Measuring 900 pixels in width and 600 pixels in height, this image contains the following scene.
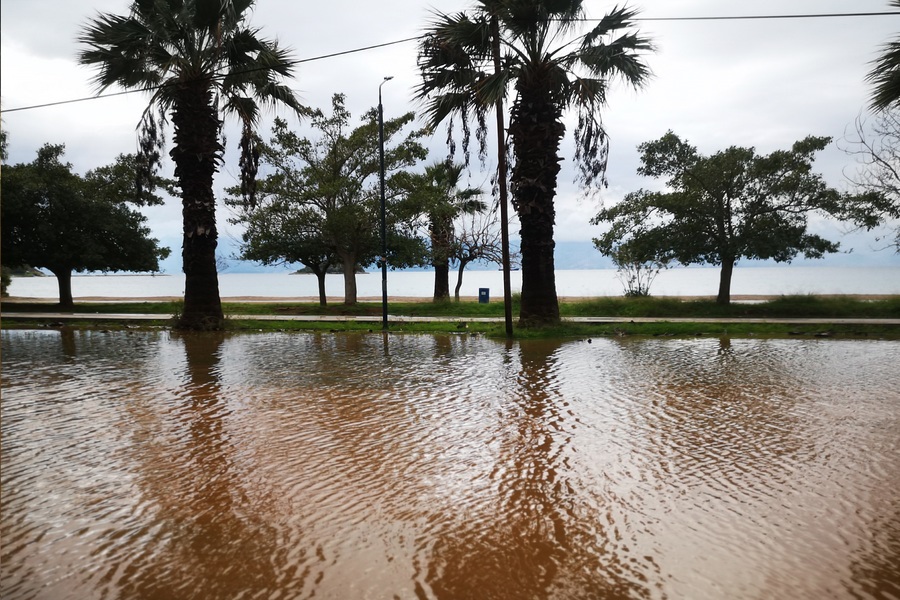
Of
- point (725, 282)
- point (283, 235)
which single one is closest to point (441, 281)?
point (283, 235)

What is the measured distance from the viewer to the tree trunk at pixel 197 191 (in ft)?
61.7

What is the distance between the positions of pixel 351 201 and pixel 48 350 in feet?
51.9

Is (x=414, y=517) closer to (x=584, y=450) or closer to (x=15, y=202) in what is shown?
(x=584, y=450)

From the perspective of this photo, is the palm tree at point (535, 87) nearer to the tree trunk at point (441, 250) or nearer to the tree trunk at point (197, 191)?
the tree trunk at point (197, 191)

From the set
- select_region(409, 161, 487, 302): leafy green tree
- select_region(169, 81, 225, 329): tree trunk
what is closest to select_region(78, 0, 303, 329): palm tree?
select_region(169, 81, 225, 329): tree trunk

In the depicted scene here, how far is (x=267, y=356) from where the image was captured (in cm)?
1388

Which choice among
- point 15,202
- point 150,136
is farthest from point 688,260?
point 15,202

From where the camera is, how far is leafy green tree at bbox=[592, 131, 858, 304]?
80.1 feet

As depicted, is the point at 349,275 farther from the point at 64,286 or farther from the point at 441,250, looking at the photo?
the point at 64,286

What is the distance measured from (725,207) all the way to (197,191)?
1979 centimetres

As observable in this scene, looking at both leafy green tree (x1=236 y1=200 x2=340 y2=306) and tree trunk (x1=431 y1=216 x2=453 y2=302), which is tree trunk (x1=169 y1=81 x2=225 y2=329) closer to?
leafy green tree (x1=236 y1=200 x2=340 y2=306)

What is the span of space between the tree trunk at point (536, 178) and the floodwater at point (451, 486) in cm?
772

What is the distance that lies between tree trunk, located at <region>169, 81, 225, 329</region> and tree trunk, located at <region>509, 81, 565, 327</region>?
922 centimetres

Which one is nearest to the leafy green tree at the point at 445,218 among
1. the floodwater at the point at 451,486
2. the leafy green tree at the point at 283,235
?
the leafy green tree at the point at 283,235
